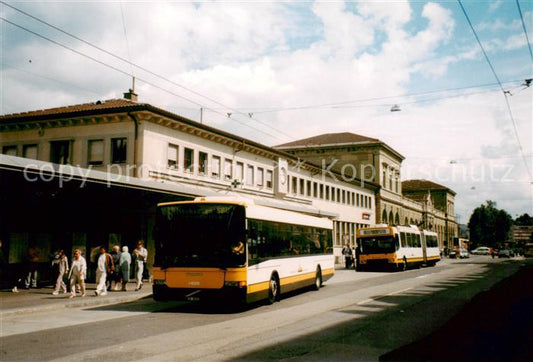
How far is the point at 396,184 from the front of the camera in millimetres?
83562

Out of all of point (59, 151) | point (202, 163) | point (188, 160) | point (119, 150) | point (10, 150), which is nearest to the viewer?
point (119, 150)

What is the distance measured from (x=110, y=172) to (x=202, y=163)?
20.0ft

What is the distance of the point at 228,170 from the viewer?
36406mm

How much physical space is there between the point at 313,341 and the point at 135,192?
13.2 metres

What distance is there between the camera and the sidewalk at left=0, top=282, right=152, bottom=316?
14102 millimetres

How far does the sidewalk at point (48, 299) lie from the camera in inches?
555

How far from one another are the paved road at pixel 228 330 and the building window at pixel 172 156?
594 inches

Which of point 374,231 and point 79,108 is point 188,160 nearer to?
point 79,108

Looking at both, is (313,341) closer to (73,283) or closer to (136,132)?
(73,283)

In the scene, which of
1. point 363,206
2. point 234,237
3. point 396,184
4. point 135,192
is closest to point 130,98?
point 135,192

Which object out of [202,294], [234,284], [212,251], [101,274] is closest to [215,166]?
[101,274]

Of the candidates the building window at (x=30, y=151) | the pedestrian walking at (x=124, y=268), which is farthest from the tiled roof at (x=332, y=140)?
the pedestrian walking at (x=124, y=268)

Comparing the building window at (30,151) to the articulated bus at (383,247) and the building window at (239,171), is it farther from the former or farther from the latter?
the articulated bus at (383,247)

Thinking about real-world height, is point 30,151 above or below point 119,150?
above
